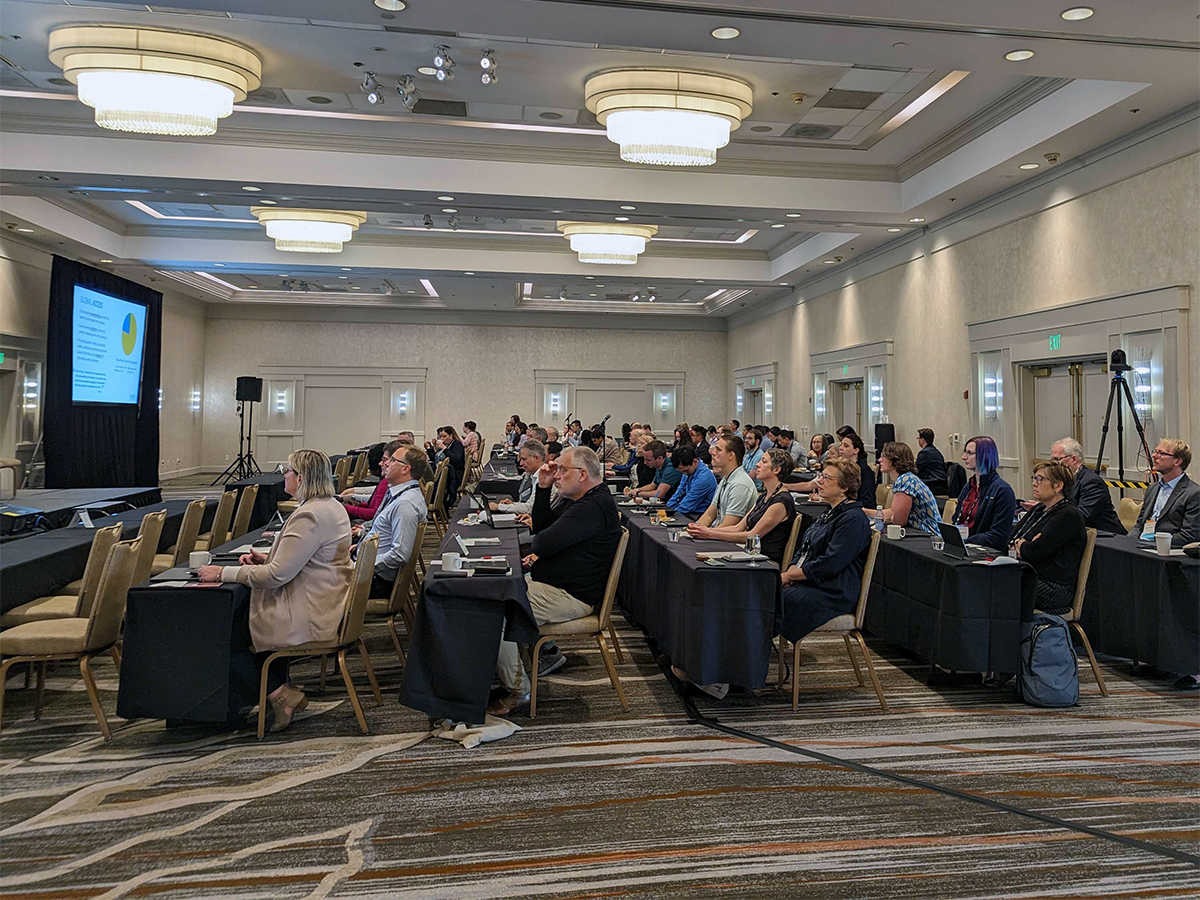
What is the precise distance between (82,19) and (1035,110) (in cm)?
811

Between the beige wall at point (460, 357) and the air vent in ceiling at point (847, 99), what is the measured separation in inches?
552

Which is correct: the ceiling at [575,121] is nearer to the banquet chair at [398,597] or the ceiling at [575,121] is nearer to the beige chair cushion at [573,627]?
the banquet chair at [398,597]

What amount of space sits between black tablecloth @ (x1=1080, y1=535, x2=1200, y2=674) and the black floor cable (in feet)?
7.64

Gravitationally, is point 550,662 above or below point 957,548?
below

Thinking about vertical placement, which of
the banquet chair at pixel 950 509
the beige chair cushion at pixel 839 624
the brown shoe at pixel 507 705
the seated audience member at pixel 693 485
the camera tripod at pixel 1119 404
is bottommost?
the brown shoe at pixel 507 705

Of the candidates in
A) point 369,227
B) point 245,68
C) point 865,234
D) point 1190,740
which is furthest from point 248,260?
point 1190,740

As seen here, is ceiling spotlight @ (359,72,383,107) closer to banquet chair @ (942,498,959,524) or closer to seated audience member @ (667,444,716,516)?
seated audience member @ (667,444,716,516)

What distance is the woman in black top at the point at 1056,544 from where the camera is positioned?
202 inches

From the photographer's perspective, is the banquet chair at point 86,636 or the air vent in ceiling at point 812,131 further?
the air vent in ceiling at point 812,131

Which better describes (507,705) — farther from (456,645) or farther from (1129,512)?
(1129,512)

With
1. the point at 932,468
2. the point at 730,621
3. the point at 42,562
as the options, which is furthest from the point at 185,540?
the point at 932,468

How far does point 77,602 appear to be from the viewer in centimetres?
483

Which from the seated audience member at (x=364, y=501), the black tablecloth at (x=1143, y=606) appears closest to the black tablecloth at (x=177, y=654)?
the seated audience member at (x=364, y=501)

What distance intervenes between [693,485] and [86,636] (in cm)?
486
